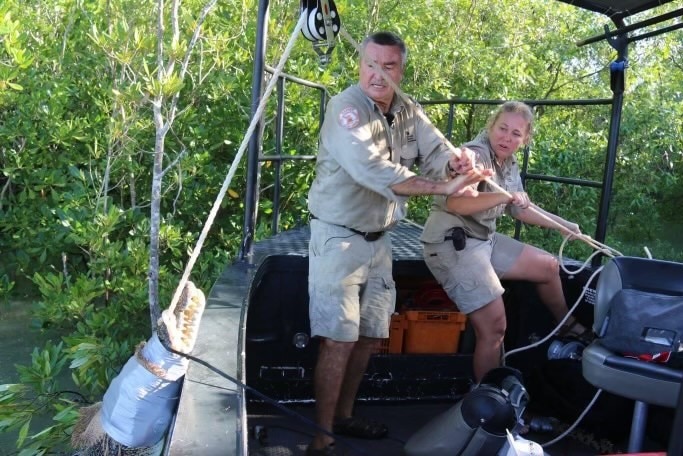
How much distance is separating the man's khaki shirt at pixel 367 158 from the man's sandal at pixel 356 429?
0.79 meters

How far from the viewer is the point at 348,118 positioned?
2578mm

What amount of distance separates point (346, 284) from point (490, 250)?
0.76 meters

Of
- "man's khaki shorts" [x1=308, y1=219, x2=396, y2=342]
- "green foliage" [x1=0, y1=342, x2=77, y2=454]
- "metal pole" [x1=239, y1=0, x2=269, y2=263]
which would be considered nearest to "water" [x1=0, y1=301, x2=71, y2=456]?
"green foliage" [x1=0, y1=342, x2=77, y2=454]

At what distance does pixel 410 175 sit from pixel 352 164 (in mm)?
206

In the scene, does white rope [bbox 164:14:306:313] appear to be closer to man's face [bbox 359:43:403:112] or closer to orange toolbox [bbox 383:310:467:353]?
man's face [bbox 359:43:403:112]

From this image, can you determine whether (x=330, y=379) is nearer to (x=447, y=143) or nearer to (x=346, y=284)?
(x=346, y=284)

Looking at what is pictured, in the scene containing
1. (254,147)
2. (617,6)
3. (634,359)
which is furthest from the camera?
(617,6)

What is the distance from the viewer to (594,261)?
11.3ft

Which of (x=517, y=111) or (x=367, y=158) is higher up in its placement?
(x=517, y=111)

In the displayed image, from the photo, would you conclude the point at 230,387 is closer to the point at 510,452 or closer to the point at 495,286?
the point at 510,452

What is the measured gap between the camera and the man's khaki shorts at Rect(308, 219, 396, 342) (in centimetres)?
265

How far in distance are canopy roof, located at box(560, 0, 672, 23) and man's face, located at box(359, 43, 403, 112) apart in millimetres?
968

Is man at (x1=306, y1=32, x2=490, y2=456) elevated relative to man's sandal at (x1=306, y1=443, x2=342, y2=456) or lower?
elevated

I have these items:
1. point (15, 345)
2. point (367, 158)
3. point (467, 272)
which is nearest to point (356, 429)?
point (467, 272)
